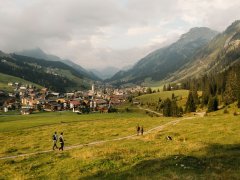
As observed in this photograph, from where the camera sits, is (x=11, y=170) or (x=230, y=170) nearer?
(x=230, y=170)

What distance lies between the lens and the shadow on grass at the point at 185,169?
23.5 m

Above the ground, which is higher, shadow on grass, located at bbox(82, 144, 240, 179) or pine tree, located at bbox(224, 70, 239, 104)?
pine tree, located at bbox(224, 70, 239, 104)

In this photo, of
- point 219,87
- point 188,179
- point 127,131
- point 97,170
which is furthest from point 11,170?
point 219,87

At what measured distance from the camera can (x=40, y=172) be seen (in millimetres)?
32500

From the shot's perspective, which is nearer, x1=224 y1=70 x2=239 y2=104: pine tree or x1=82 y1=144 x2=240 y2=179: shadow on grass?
x1=82 y1=144 x2=240 y2=179: shadow on grass

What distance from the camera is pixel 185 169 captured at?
83.2ft

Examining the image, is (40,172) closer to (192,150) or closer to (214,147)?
(192,150)

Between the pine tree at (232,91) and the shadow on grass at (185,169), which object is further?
the pine tree at (232,91)

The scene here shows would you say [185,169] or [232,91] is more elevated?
[232,91]

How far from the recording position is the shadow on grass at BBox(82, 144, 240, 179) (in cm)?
2345

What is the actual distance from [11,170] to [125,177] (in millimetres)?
15863

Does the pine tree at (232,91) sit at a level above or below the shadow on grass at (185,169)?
above

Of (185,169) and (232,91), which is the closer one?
(185,169)

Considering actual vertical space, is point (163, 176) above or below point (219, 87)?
below
